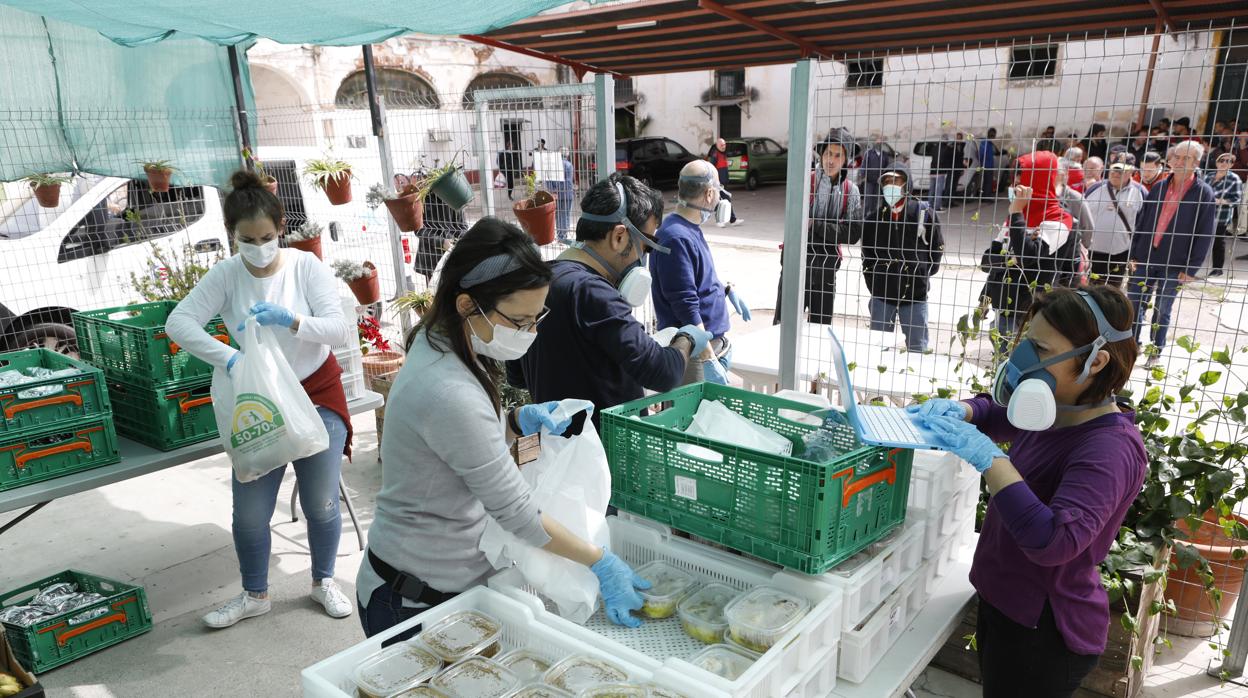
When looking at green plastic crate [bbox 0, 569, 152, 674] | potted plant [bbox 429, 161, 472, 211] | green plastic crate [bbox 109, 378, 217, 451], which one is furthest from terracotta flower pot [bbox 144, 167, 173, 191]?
green plastic crate [bbox 0, 569, 152, 674]

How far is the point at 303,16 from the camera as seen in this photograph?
3.49 metres

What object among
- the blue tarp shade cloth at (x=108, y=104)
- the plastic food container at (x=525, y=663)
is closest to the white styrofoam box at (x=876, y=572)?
the plastic food container at (x=525, y=663)

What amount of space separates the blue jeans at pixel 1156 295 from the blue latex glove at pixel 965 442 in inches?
31.9

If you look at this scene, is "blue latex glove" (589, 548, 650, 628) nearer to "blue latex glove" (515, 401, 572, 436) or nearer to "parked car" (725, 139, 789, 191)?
"blue latex glove" (515, 401, 572, 436)

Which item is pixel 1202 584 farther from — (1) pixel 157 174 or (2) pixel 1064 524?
(1) pixel 157 174

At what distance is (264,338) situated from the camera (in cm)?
288

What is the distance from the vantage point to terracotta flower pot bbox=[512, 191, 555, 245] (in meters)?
4.12

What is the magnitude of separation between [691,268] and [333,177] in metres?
2.90

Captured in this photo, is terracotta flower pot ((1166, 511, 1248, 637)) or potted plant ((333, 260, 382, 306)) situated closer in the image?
terracotta flower pot ((1166, 511, 1248, 637))

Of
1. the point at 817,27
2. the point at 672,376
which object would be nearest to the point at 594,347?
the point at 672,376

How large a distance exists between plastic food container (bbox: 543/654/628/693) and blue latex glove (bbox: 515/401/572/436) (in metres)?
0.57

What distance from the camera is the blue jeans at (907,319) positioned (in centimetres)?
450

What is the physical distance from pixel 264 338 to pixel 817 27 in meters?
2.90

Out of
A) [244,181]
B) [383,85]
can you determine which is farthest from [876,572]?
[383,85]
